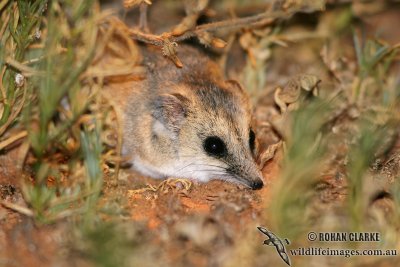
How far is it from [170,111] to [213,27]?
965mm

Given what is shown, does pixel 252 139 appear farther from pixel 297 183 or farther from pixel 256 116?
pixel 297 183

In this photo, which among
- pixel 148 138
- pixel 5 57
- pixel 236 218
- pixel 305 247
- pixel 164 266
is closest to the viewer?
pixel 164 266

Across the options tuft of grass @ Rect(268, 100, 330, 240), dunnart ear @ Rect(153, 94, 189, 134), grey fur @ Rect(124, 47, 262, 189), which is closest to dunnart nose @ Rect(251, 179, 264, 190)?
grey fur @ Rect(124, 47, 262, 189)

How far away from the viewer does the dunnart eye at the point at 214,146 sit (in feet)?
17.9

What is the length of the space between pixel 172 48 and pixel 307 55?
2.65 meters

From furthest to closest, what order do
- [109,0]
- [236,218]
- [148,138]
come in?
1. [109,0]
2. [148,138]
3. [236,218]

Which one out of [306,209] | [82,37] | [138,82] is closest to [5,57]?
[82,37]

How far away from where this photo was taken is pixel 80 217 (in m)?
4.69

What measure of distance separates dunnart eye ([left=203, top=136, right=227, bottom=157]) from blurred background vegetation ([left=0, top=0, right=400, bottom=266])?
1.76 feet

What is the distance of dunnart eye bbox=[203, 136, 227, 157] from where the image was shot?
17.9ft

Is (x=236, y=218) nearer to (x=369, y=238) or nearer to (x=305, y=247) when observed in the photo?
(x=305, y=247)

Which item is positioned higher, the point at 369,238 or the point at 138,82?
the point at 138,82

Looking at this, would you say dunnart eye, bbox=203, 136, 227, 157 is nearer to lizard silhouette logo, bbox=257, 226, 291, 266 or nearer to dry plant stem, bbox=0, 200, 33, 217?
lizard silhouette logo, bbox=257, 226, 291, 266

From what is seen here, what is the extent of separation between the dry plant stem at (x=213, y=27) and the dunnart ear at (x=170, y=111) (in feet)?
1.74
